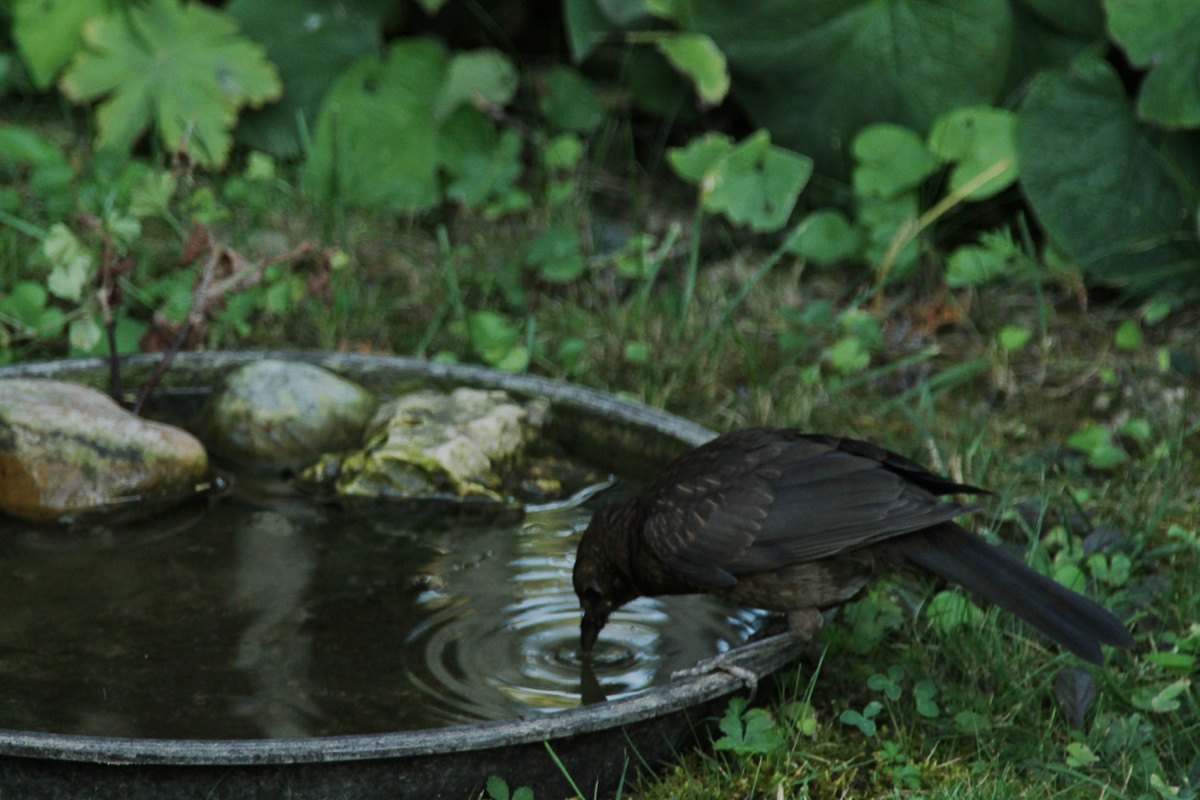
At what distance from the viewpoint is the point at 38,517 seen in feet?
11.6

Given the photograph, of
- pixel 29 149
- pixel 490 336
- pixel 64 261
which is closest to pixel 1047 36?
pixel 490 336

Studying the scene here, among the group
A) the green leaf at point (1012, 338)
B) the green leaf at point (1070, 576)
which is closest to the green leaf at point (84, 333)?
the green leaf at point (1070, 576)

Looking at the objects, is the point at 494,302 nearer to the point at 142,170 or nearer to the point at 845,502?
the point at 142,170

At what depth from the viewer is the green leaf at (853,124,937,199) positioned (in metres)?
5.05

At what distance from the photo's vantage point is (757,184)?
506 cm

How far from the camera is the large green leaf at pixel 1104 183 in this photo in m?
4.87

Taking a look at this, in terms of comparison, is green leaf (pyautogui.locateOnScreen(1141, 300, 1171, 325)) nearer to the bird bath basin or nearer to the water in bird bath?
the bird bath basin

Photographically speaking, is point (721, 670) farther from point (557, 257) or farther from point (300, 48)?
point (300, 48)

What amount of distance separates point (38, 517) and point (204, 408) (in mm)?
658

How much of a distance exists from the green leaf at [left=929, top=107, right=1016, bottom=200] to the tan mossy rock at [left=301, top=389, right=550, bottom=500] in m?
2.07

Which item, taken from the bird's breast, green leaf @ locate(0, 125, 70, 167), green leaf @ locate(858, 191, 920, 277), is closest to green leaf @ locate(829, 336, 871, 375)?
green leaf @ locate(858, 191, 920, 277)

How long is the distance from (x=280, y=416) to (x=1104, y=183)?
314 cm

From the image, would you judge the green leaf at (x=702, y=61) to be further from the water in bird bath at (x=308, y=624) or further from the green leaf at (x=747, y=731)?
the green leaf at (x=747, y=731)

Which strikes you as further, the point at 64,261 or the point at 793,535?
the point at 64,261
